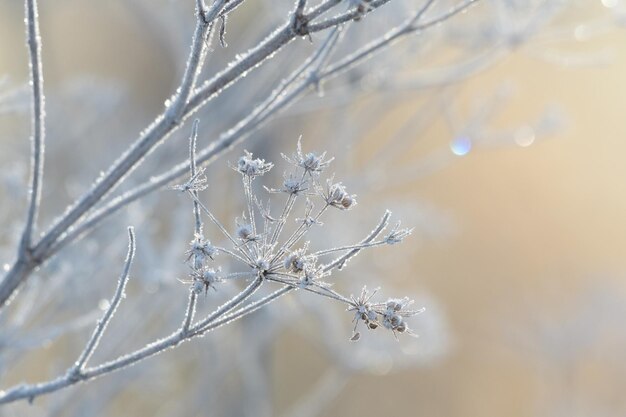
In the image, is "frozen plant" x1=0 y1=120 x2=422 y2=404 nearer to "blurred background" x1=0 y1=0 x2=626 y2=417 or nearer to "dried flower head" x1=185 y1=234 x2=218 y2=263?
"dried flower head" x1=185 y1=234 x2=218 y2=263

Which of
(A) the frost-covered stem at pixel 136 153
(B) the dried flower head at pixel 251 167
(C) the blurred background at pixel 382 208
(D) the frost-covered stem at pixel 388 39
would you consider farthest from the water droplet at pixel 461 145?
(B) the dried flower head at pixel 251 167

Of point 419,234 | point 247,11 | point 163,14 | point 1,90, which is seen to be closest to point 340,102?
point 1,90

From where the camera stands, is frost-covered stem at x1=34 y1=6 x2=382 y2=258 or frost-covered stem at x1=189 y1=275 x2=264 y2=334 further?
frost-covered stem at x1=34 y1=6 x2=382 y2=258

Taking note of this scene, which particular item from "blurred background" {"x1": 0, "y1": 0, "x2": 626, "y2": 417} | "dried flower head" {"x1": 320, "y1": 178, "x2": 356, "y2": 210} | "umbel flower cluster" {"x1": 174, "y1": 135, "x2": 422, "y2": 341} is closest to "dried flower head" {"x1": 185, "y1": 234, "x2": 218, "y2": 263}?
"umbel flower cluster" {"x1": 174, "y1": 135, "x2": 422, "y2": 341}

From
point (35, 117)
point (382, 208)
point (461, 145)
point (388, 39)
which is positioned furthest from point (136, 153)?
point (382, 208)

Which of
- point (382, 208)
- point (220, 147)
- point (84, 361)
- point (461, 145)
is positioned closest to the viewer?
point (84, 361)

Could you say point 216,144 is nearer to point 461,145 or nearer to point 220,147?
point 220,147

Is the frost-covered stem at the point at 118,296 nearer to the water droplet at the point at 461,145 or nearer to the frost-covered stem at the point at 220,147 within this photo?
the frost-covered stem at the point at 220,147
